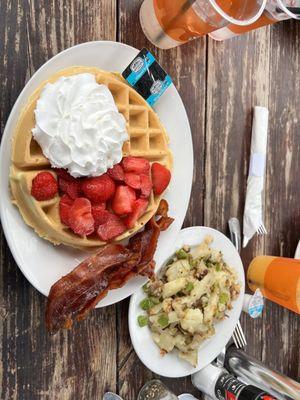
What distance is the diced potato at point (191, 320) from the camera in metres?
1.61

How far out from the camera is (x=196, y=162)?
1801 mm

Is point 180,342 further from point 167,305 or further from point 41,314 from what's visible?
point 41,314

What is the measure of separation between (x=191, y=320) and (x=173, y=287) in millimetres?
111

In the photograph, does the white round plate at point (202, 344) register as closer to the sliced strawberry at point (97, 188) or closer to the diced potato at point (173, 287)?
the diced potato at point (173, 287)

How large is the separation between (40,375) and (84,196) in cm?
56

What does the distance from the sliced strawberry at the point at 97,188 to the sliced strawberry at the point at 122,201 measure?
0.02 metres

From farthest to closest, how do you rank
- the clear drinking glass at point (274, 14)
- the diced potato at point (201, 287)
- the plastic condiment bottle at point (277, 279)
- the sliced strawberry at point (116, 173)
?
1. the plastic condiment bottle at point (277, 279)
2. the diced potato at point (201, 287)
3. the clear drinking glass at point (274, 14)
4. the sliced strawberry at point (116, 173)

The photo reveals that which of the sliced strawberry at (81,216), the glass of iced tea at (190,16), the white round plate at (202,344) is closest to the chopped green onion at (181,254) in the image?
the white round plate at (202,344)

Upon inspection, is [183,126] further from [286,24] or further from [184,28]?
[286,24]

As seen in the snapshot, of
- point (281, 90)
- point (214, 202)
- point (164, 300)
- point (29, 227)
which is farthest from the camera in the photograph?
point (281, 90)

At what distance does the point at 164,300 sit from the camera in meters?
1.62

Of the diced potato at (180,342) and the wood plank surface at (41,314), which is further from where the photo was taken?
the diced potato at (180,342)

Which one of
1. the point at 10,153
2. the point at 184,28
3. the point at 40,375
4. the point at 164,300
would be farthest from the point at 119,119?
the point at 40,375

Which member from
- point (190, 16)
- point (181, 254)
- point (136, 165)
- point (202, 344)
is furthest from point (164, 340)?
point (190, 16)
